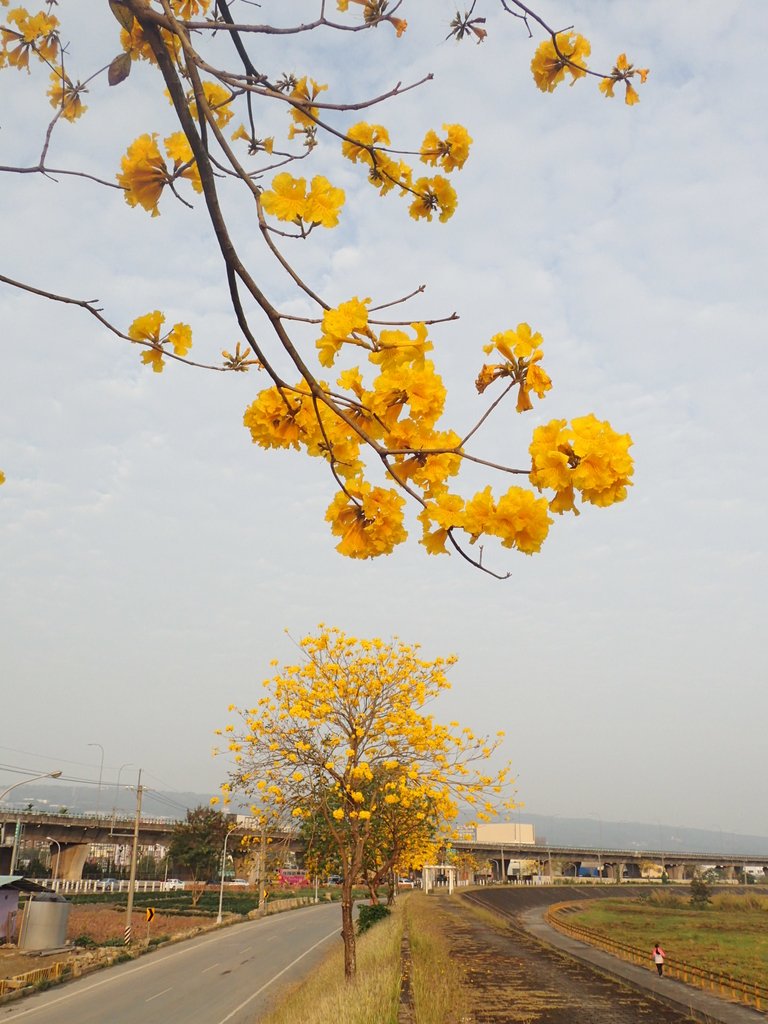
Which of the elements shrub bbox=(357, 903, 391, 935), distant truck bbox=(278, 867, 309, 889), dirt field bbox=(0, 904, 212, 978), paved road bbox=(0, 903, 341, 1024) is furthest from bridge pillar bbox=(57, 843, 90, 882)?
shrub bbox=(357, 903, 391, 935)

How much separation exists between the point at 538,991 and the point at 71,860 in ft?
180

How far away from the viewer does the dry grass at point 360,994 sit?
848cm

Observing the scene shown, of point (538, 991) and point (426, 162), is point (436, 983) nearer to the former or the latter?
point (538, 991)

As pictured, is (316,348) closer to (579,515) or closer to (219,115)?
(579,515)

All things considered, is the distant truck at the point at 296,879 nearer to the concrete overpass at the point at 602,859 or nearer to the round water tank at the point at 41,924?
the concrete overpass at the point at 602,859

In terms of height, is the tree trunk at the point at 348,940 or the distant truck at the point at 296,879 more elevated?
the tree trunk at the point at 348,940

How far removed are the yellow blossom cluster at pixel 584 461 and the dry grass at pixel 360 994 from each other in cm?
827

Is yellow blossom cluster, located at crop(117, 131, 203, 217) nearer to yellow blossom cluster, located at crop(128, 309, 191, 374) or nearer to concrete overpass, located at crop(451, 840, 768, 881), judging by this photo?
yellow blossom cluster, located at crop(128, 309, 191, 374)

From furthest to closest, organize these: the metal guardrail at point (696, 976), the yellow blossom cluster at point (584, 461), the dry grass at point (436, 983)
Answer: the metal guardrail at point (696, 976) < the dry grass at point (436, 983) < the yellow blossom cluster at point (584, 461)

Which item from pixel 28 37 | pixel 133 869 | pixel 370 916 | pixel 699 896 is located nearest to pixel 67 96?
pixel 28 37

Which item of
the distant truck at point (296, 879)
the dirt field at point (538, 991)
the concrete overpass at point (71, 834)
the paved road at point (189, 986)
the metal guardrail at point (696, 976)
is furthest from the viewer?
the distant truck at point (296, 879)

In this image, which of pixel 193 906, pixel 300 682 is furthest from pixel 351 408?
pixel 193 906

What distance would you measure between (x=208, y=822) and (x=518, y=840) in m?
65.8

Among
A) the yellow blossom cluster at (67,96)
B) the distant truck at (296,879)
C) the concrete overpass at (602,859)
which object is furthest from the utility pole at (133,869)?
the concrete overpass at (602,859)
